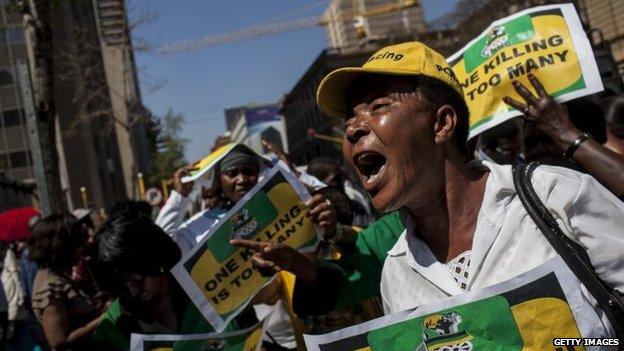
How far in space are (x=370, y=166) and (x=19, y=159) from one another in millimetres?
36961

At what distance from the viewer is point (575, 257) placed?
160cm

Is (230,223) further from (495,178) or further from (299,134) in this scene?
(299,134)

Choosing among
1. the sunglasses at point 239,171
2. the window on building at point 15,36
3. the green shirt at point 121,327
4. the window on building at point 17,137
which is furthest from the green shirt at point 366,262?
the window on building at point 17,137

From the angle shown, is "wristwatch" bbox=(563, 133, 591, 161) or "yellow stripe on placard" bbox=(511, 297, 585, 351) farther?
"wristwatch" bbox=(563, 133, 591, 161)

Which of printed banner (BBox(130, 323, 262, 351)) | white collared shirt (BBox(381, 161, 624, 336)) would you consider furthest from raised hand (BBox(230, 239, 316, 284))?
white collared shirt (BBox(381, 161, 624, 336))

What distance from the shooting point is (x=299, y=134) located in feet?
295

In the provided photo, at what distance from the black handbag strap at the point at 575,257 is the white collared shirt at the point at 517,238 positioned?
2 cm

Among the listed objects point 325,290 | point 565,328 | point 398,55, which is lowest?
point 325,290

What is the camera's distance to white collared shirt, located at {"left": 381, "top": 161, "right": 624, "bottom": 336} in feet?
5.29

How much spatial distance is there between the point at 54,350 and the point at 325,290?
149 cm

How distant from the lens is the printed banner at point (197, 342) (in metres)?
2.56

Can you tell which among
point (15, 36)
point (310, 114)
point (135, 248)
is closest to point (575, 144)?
point (135, 248)

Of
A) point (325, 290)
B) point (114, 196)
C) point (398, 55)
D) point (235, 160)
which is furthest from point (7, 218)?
point (114, 196)

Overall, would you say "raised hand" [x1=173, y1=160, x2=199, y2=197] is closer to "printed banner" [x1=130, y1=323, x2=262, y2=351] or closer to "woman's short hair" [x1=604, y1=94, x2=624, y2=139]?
"printed banner" [x1=130, y1=323, x2=262, y2=351]
